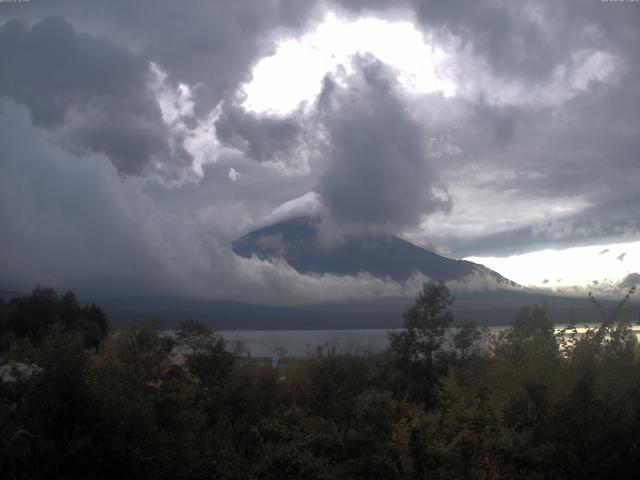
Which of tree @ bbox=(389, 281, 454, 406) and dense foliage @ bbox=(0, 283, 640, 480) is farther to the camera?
tree @ bbox=(389, 281, 454, 406)

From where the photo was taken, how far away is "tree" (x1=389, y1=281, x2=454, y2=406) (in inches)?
Result: 1460

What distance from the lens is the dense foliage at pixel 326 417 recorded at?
15672 millimetres

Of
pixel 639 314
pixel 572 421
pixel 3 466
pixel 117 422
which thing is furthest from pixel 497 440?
pixel 639 314

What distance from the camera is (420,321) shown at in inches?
1532

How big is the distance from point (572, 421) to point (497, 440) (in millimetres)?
2059

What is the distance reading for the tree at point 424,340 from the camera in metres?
37.1

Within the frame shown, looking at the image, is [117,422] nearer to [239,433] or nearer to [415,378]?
[239,433]

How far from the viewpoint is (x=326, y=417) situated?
26.1 metres

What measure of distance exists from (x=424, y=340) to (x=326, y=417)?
1403 centimetres

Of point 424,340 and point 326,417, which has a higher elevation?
point 424,340

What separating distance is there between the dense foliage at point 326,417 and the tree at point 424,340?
501 centimetres

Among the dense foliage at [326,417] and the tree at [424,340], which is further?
the tree at [424,340]

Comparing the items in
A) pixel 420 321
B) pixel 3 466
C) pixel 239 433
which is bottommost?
pixel 239 433

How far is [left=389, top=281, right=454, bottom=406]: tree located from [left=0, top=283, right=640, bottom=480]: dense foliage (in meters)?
5.01
